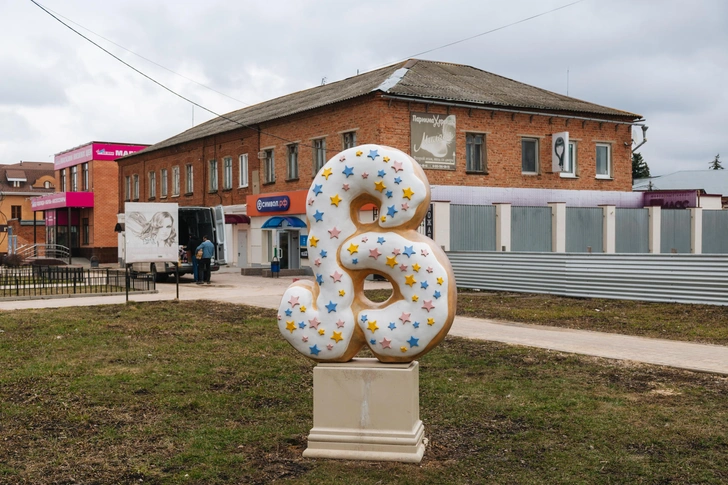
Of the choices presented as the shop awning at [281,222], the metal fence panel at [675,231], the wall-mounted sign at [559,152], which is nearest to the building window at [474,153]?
the wall-mounted sign at [559,152]

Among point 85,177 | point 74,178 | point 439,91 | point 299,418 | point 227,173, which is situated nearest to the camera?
point 299,418

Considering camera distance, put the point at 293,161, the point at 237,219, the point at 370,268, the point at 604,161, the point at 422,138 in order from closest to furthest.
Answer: the point at 370,268
the point at 422,138
the point at 293,161
the point at 604,161
the point at 237,219

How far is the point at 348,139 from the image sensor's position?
2984 centimetres

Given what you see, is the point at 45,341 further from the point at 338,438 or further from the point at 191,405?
the point at 338,438

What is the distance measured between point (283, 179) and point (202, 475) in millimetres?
28651

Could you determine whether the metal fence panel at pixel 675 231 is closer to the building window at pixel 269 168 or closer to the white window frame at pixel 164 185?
the building window at pixel 269 168

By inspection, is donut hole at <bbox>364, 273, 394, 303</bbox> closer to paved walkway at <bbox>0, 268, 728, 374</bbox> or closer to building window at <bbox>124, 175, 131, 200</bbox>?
paved walkway at <bbox>0, 268, 728, 374</bbox>

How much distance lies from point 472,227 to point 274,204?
9.95 metres

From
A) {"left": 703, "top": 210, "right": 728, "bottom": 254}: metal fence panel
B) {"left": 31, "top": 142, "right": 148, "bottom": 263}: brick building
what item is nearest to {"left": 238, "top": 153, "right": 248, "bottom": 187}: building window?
{"left": 31, "top": 142, "right": 148, "bottom": 263}: brick building

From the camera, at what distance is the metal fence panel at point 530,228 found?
Answer: 28.2 m

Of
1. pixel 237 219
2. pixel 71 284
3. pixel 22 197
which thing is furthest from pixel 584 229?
pixel 22 197

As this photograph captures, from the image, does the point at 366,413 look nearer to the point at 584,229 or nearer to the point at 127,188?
the point at 584,229

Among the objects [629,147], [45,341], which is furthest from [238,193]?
[45,341]

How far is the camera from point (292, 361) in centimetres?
1019
